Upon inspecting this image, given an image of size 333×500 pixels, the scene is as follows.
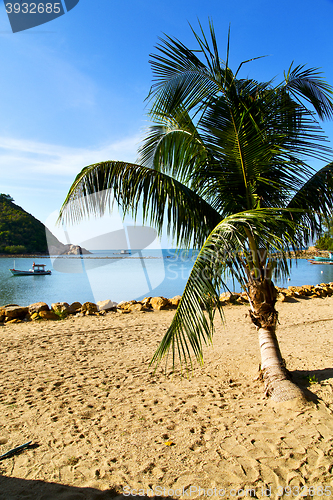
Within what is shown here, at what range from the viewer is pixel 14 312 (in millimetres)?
8203

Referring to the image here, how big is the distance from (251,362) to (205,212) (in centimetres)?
291

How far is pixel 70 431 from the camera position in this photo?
9.89ft

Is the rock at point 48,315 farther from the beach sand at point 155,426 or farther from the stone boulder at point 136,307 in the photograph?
the beach sand at point 155,426

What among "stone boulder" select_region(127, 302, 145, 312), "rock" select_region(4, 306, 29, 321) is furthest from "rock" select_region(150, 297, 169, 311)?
"rock" select_region(4, 306, 29, 321)

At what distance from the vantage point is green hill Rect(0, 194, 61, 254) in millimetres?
43031

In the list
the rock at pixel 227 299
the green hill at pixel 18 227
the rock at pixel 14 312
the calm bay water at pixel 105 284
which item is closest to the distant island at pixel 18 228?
the green hill at pixel 18 227

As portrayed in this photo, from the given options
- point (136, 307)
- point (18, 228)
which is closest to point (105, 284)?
point (136, 307)

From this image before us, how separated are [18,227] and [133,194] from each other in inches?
1820

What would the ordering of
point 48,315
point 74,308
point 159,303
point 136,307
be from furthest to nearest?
point 159,303
point 136,307
point 74,308
point 48,315

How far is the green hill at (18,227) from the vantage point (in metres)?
43.0

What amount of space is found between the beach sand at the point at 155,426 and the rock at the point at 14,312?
2578 mm

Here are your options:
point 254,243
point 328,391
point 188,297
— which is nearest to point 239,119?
point 254,243

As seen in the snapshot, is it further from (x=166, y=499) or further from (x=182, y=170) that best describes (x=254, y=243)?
(x=166, y=499)

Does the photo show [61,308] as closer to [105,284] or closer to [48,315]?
[48,315]
